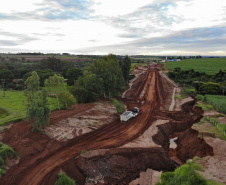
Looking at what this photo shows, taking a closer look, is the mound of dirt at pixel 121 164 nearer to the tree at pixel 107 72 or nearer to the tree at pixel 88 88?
the tree at pixel 88 88

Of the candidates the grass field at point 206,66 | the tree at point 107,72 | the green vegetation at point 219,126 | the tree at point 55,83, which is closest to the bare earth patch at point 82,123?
the tree at point 55,83

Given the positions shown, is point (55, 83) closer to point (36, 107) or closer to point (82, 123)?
point (82, 123)

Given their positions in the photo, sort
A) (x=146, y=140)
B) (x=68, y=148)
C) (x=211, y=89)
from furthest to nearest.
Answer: (x=211, y=89), (x=146, y=140), (x=68, y=148)

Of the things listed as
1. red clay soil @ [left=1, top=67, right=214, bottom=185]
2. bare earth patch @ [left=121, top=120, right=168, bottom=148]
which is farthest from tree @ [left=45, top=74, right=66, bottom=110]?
bare earth patch @ [left=121, top=120, right=168, bottom=148]

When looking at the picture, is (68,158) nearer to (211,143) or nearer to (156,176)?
(156,176)

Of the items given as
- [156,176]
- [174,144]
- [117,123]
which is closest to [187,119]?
[174,144]

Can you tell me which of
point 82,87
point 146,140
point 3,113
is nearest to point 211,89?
point 146,140
